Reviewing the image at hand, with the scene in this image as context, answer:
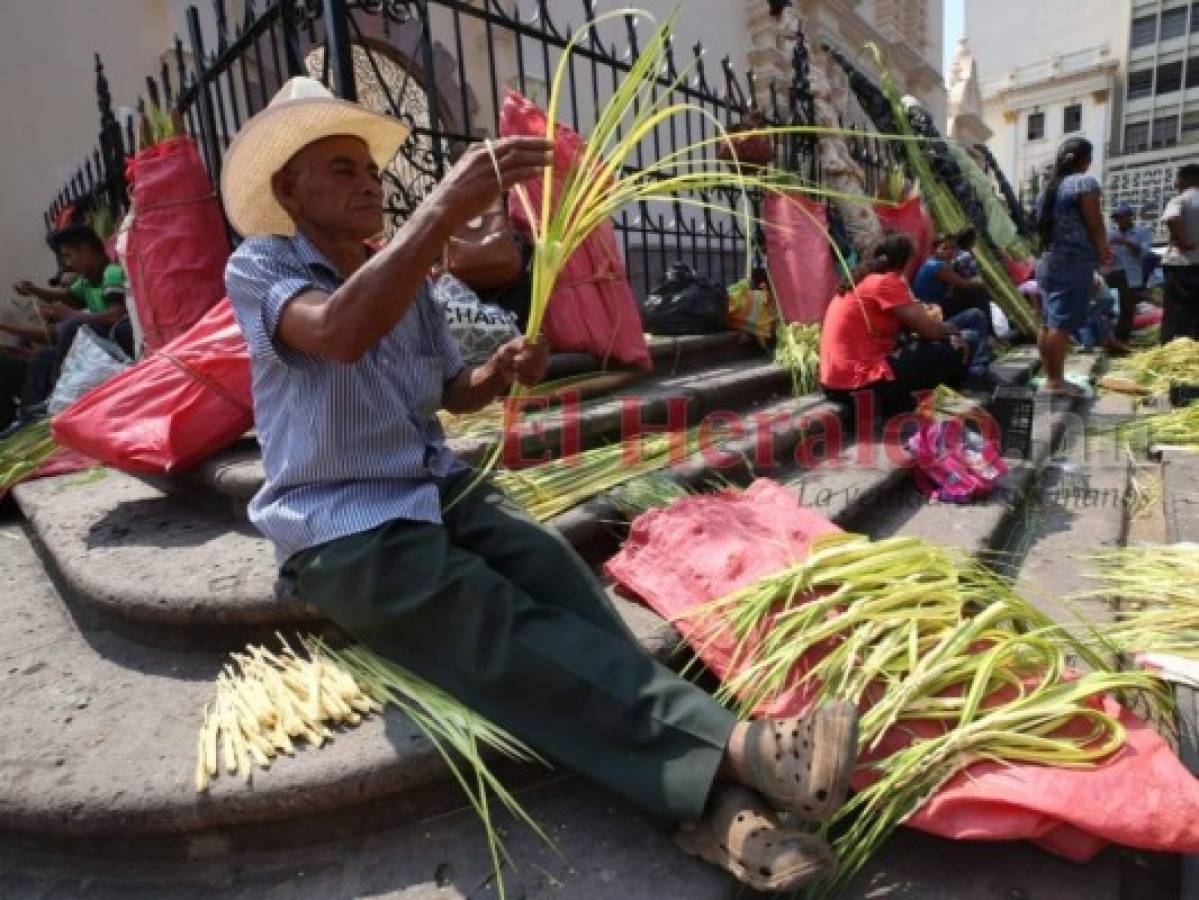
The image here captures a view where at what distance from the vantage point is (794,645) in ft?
5.38

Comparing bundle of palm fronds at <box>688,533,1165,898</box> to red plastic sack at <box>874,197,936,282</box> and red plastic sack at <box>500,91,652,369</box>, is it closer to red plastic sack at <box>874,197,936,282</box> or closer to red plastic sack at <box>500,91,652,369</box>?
red plastic sack at <box>500,91,652,369</box>

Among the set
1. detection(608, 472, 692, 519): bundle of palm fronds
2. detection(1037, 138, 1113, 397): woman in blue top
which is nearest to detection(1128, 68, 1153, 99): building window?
detection(1037, 138, 1113, 397): woman in blue top

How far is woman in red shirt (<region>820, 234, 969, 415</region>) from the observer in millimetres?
4055

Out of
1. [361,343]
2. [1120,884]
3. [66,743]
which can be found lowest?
[1120,884]

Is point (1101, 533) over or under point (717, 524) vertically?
under

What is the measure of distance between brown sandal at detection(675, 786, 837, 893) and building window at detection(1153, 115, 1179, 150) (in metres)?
49.3

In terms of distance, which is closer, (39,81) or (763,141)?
(763,141)

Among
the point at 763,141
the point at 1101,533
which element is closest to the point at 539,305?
the point at 1101,533

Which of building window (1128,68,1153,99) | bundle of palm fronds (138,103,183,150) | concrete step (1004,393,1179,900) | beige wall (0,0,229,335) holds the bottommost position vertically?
concrete step (1004,393,1179,900)

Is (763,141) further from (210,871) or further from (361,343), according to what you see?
(210,871)

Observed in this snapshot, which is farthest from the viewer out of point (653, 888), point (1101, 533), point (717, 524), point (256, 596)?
point (1101, 533)

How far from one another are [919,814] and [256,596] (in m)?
1.54

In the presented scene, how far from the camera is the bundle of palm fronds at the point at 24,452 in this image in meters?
3.28

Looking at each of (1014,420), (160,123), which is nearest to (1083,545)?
(1014,420)
